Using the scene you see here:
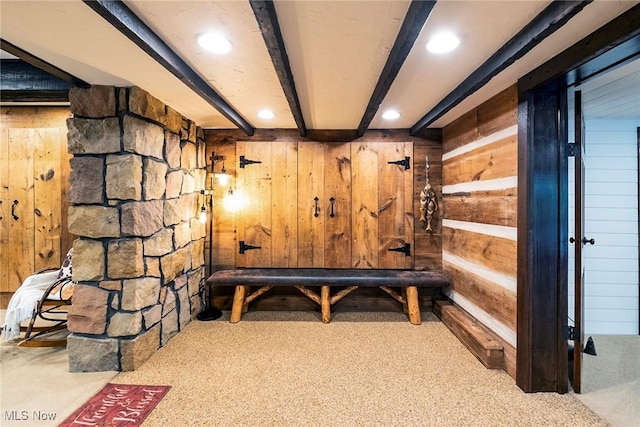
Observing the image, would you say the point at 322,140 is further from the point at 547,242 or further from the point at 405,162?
the point at 547,242

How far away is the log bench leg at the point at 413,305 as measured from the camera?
2927mm

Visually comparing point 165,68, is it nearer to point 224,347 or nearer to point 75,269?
point 75,269

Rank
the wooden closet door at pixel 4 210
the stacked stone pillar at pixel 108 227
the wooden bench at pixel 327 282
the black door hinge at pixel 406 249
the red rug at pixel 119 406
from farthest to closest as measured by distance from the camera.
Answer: the black door hinge at pixel 406 249 < the wooden closet door at pixel 4 210 < the wooden bench at pixel 327 282 < the stacked stone pillar at pixel 108 227 < the red rug at pixel 119 406

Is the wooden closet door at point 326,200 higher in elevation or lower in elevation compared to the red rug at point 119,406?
higher

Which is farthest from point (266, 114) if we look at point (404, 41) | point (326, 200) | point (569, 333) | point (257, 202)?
point (569, 333)

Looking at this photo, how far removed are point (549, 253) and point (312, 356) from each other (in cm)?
183

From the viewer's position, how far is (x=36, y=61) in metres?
1.70

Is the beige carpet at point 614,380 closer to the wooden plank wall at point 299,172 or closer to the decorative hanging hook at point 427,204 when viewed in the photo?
the wooden plank wall at point 299,172

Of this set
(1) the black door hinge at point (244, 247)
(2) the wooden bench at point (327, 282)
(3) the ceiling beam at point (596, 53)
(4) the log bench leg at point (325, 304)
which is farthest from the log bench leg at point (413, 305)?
(3) the ceiling beam at point (596, 53)

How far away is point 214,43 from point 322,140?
184 centimetres

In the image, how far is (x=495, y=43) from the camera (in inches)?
60.6

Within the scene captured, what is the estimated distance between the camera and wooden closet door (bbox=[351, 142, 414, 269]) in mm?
3258

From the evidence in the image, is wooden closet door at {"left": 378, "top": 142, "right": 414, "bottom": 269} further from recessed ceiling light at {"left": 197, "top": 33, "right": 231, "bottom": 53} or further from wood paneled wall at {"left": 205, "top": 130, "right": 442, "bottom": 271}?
recessed ceiling light at {"left": 197, "top": 33, "right": 231, "bottom": 53}

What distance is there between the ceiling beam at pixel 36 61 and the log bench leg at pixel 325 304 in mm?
2632
